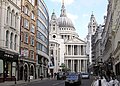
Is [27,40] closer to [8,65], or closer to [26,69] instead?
[26,69]

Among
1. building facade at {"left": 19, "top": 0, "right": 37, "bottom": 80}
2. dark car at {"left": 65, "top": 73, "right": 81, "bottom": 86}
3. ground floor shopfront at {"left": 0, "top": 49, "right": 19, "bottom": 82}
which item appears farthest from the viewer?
building facade at {"left": 19, "top": 0, "right": 37, "bottom": 80}

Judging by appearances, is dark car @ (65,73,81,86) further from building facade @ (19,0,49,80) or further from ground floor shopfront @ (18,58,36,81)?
building facade @ (19,0,49,80)

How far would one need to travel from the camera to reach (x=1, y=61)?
5256 centimetres

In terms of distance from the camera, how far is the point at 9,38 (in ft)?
186

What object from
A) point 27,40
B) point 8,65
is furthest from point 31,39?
point 8,65

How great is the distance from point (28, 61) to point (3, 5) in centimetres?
2128

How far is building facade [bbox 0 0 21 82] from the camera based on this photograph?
5255 cm

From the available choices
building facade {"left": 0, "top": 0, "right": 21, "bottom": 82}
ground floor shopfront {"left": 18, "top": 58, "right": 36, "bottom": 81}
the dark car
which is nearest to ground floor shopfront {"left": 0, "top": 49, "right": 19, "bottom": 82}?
building facade {"left": 0, "top": 0, "right": 21, "bottom": 82}

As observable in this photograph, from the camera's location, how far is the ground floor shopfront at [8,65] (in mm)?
52650

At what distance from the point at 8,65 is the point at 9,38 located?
198 inches

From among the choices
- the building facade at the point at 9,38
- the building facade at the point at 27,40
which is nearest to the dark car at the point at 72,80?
the building facade at the point at 9,38

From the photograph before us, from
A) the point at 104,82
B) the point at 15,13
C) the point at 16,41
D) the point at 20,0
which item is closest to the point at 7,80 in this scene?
the point at 16,41

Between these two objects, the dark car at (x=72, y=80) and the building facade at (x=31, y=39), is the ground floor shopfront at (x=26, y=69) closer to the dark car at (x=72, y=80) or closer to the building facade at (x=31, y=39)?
the building facade at (x=31, y=39)

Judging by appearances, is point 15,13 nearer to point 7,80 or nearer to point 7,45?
point 7,45
